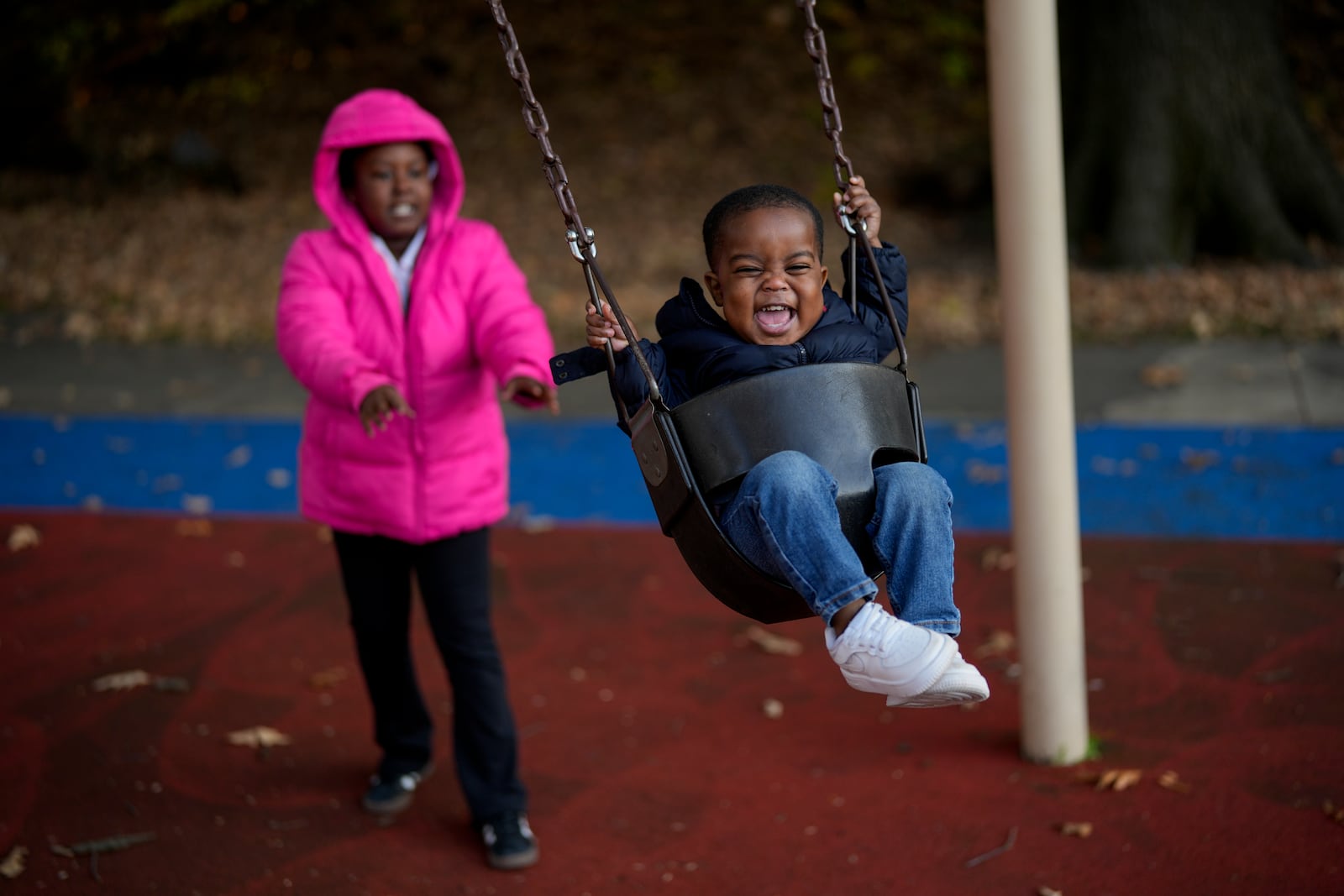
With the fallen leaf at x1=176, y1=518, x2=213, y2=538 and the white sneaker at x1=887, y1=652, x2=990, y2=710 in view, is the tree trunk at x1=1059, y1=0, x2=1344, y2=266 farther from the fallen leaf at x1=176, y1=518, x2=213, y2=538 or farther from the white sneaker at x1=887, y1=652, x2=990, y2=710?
the white sneaker at x1=887, y1=652, x2=990, y2=710

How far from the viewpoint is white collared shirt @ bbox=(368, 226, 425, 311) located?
11.5 feet

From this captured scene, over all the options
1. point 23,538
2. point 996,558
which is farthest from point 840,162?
point 23,538

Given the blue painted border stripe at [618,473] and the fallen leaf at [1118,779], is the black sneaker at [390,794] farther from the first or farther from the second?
the blue painted border stripe at [618,473]

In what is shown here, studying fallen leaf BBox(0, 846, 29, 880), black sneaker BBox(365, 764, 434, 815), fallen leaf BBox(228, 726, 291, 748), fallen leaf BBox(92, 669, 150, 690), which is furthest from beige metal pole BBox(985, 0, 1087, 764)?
fallen leaf BBox(92, 669, 150, 690)

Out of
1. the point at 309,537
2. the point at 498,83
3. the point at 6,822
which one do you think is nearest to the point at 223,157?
the point at 498,83

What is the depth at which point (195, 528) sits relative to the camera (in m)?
6.32

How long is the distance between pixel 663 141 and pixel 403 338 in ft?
28.8

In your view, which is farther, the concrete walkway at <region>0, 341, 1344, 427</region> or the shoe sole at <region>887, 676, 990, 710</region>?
the concrete walkway at <region>0, 341, 1344, 427</region>

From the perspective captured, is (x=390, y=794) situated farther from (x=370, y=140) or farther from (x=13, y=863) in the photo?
(x=370, y=140)

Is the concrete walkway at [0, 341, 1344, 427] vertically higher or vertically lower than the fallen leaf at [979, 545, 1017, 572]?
higher

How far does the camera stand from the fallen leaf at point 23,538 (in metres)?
6.04

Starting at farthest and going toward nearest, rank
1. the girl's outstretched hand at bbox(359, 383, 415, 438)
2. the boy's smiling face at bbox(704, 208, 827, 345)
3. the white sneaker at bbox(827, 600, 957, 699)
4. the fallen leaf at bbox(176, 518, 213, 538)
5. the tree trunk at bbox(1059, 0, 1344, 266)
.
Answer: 1. the tree trunk at bbox(1059, 0, 1344, 266)
2. the fallen leaf at bbox(176, 518, 213, 538)
3. the girl's outstretched hand at bbox(359, 383, 415, 438)
4. the boy's smiling face at bbox(704, 208, 827, 345)
5. the white sneaker at bbox(827, 600, 957, 699)

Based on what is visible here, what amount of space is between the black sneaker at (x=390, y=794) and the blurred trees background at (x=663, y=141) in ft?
17.8

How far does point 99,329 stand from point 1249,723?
7.69 meters
